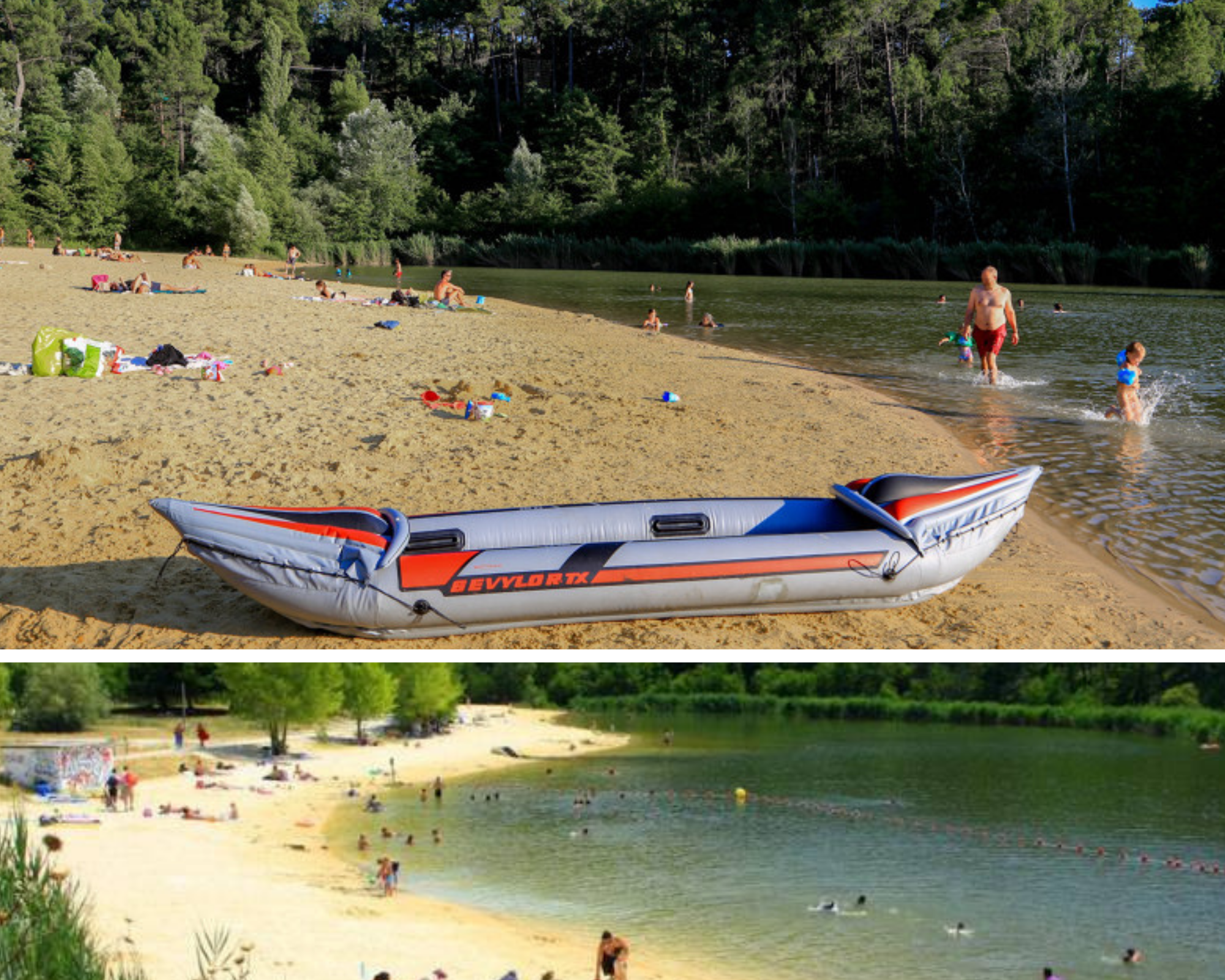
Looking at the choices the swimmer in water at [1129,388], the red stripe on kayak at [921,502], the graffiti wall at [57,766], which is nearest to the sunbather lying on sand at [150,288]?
the graffiti wall at [57,766]

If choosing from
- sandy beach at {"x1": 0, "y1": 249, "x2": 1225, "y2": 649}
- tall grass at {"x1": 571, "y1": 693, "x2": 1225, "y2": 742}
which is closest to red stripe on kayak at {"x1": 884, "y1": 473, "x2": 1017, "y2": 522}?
sandy beach at {"x1": 0, "y1": 249, "x2": 1225, "y2": 649}

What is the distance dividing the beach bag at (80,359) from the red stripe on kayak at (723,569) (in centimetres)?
711

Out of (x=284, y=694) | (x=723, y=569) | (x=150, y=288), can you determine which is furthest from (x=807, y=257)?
(x=723, y=569)

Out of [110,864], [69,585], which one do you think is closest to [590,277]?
[110,864]

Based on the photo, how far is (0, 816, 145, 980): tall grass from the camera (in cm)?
473

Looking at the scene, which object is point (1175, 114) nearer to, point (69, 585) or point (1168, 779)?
point (1168, 779)

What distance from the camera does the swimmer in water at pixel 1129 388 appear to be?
36.4ft

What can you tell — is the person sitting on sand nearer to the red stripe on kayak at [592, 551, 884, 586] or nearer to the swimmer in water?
the swimmer in water

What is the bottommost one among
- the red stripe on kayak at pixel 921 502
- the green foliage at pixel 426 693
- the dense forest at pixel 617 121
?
the green foliage at pixel 426 693

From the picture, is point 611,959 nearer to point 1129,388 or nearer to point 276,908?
point 276,908

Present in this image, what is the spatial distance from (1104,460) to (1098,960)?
17.2ft

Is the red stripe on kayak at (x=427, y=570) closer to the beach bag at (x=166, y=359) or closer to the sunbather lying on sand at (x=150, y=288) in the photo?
the beach bag at (x=166, y=359)

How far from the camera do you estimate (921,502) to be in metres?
5.81

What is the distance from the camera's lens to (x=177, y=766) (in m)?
16.7
